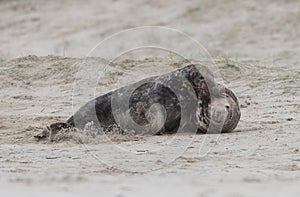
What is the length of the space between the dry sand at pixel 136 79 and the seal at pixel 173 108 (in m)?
0.15

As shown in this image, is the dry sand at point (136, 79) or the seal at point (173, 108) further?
Answer: the seal at point (173, 108)

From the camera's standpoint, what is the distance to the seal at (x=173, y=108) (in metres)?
7.44

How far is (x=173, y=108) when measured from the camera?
7.47 m

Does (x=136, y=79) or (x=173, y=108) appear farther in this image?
(x=136, y=79)

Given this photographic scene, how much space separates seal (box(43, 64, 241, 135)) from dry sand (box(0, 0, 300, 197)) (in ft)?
0.48

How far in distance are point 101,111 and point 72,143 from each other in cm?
53

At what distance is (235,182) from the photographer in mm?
5230

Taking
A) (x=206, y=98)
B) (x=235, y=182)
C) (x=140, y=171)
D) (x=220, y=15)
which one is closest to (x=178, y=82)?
(x=206, y=98)

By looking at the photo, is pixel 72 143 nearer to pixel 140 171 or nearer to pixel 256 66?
pixel 140 171

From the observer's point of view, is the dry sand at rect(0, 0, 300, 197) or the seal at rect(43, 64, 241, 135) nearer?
the dry sand at rect(0, 0, 300, 197)

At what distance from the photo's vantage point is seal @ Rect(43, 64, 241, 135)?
7441 mm

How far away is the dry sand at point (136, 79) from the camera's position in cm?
533

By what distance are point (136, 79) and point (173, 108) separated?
110 inches

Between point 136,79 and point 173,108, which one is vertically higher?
point 136,79
